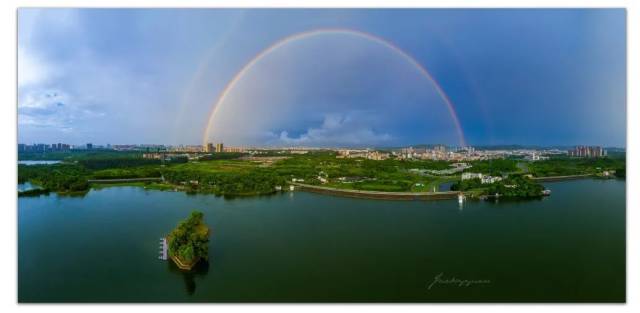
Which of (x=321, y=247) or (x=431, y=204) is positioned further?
(x=431, y=204)

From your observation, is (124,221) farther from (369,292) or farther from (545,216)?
(545,216)

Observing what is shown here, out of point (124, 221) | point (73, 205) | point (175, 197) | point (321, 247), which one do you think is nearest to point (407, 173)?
point (321, 247)

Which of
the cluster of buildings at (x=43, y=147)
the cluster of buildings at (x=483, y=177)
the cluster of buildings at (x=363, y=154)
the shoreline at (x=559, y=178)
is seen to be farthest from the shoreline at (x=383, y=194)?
the cluster of buildings at (x=43, y=147)

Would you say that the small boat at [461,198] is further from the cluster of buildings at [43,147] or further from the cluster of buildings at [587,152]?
the cluster of buildings at [43,147]

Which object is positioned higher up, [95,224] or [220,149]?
[220,149]

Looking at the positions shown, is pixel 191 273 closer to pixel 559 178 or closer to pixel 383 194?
pixel 383 194

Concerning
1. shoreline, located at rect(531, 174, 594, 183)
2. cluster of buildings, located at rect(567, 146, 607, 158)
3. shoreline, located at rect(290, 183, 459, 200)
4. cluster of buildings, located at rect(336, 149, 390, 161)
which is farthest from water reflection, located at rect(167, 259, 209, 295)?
cluster of buildings, located at rect(567, 146, 607, 158)
